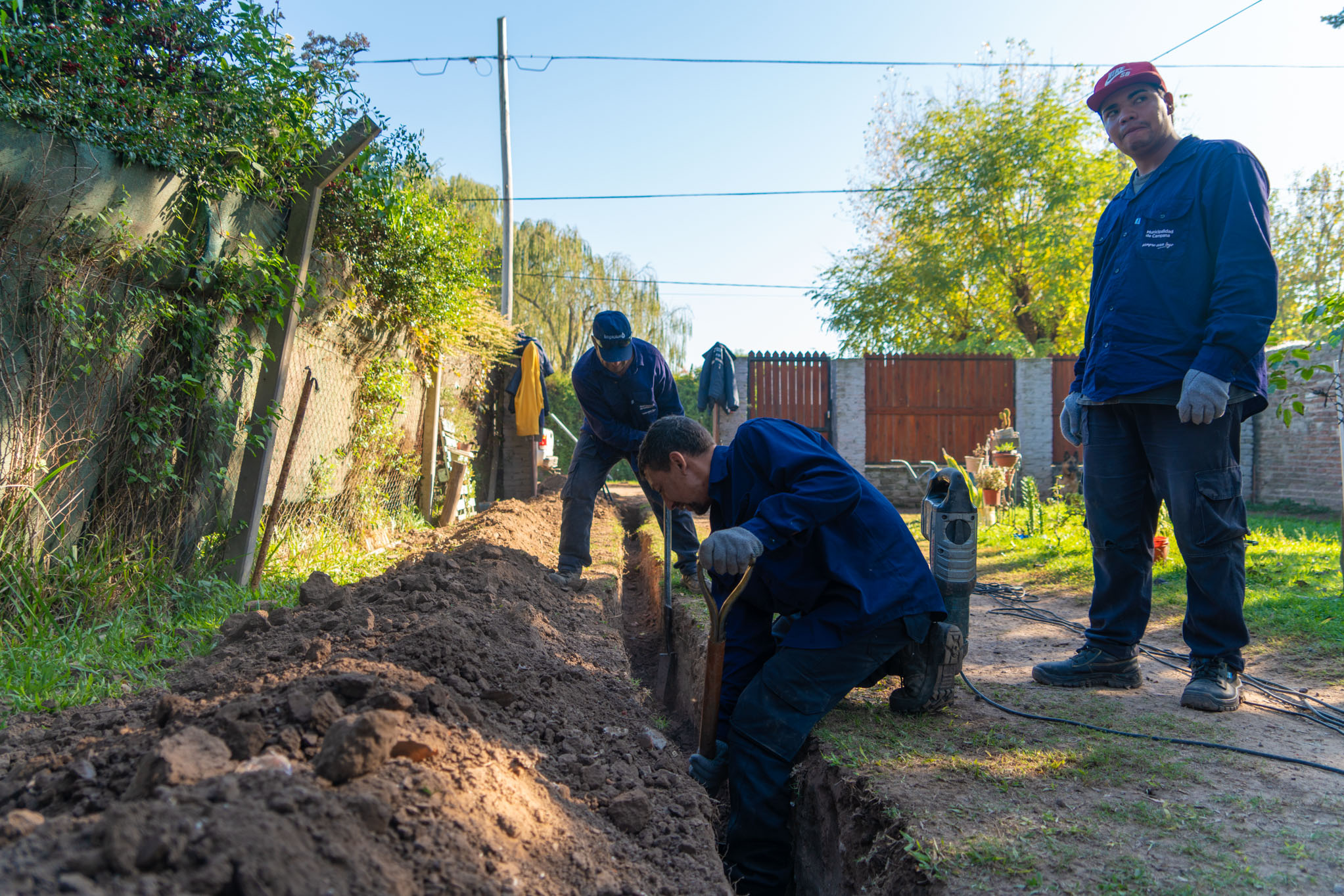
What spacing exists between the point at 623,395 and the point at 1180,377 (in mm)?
2920

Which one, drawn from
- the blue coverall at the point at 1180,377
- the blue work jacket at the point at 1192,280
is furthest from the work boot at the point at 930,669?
the blue work jacket at the point at 1192,280

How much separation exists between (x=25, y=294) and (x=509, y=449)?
24.0ft

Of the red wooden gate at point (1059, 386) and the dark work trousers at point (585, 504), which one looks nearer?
the dark work trousers at point (585, 504)

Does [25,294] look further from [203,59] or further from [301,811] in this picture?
[301,811]

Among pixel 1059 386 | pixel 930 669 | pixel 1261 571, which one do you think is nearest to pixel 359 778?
pixel 930 669

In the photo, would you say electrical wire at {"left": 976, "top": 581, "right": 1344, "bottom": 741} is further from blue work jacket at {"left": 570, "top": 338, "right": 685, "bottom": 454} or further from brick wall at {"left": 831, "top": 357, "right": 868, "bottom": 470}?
brick wall at {"left": 831, "top": 357, "right": 868, "bottom": 470}

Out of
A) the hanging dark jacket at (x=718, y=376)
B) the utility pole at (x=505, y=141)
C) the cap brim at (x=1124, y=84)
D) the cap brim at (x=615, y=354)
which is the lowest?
the cap brim at (x=615, y=354)

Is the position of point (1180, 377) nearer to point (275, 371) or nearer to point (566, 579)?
point (566, 579)

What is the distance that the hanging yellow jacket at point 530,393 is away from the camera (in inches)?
360

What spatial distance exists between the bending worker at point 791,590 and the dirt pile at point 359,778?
23 centimetres

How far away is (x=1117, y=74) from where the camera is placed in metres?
2.87

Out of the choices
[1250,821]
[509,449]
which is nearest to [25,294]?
[1250,821]

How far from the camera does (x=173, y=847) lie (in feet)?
3.81

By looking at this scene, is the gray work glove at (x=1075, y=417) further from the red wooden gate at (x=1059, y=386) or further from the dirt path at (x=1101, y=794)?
the red wooden gate at (x=1059, y=386)
